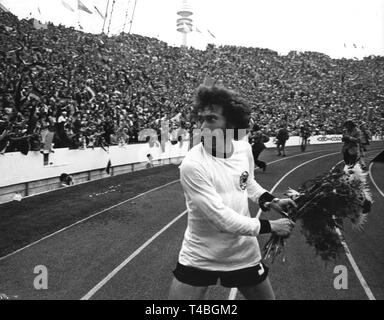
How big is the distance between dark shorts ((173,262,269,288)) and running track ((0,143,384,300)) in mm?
2603

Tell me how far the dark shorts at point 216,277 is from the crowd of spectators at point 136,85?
178 centimetres

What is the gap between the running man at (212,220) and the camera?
8.58ft

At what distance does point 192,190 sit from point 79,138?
12.2 metres

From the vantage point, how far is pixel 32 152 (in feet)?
38.5

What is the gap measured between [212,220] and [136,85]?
79.6ft

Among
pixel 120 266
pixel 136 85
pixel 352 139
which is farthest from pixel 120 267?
pixel 136 85

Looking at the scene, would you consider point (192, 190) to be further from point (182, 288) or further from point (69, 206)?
point (69, 206)

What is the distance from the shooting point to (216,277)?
108 inches

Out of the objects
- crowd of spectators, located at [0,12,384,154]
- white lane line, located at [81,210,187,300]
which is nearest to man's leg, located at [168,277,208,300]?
crowd of spectators, located at [0,12,384,154]
